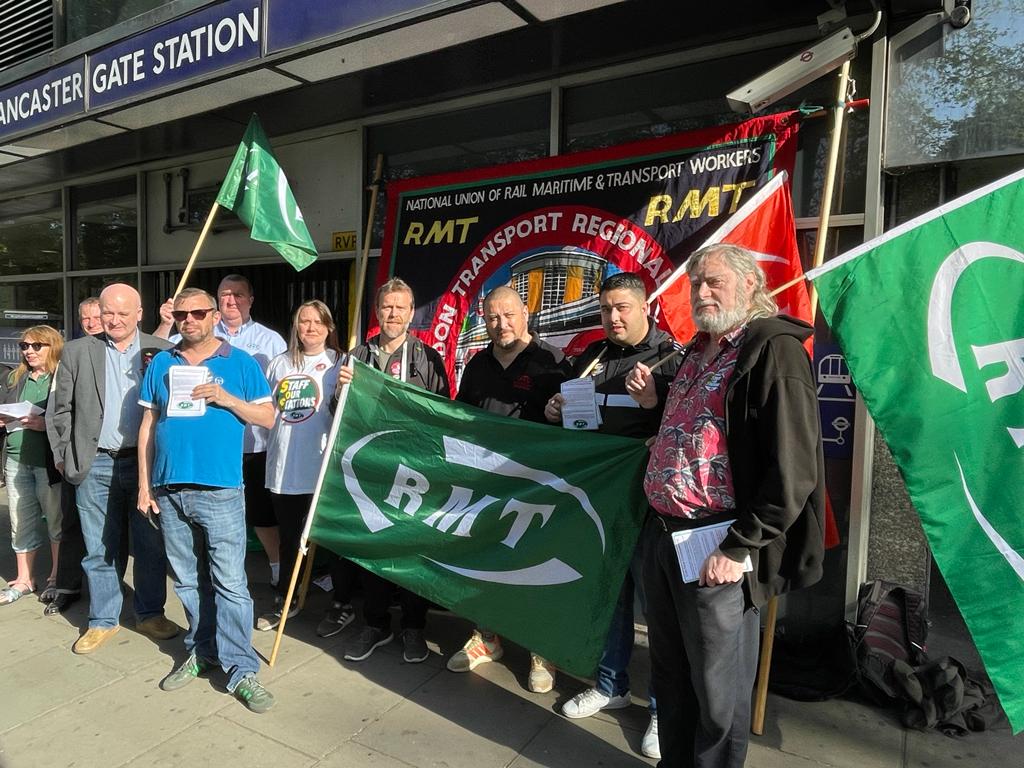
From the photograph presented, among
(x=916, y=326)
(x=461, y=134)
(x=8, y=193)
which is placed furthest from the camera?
(x=8, y=193)

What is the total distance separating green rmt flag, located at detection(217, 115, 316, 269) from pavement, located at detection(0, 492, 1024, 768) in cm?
231

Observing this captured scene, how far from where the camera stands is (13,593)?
4367 millimetres

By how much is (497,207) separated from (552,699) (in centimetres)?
291

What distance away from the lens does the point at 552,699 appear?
322 centimetres

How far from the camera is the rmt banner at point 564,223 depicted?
371 cm

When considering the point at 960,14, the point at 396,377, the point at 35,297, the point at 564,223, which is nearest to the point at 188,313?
the point at 396,377

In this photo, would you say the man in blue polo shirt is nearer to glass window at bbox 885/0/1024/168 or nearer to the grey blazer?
the grey blazer

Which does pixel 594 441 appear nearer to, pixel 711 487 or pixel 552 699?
pixel 711 487

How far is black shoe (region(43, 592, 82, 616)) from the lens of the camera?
4.18 metres

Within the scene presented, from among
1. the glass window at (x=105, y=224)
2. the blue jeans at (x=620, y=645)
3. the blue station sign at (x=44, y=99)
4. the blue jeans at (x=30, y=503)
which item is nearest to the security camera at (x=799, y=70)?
the blue jeans at (x=620, y=645)

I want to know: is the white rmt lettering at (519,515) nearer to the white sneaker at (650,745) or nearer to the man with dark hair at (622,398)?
the man with dark hair at (622,398)

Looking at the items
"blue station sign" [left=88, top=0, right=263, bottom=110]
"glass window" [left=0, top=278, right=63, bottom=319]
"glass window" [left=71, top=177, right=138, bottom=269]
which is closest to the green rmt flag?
"blue station sign" [left=88, top=0, right=263, bottom=110]

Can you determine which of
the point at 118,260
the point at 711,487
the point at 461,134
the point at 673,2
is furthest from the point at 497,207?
the point at 118,260

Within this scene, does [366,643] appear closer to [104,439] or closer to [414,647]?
[414,647]
